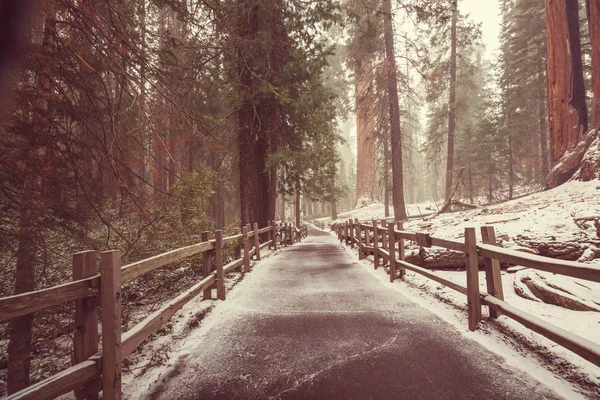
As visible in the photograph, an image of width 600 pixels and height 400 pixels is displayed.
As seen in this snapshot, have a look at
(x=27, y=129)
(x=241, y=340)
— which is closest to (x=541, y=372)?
(x=241, y=340)

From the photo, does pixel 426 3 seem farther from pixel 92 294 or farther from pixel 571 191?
pixel 92 294

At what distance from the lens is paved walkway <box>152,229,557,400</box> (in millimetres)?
2391

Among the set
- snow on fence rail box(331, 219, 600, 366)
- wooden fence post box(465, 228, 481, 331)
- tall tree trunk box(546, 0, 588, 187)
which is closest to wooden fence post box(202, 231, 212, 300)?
snow on fence rail box(331, 219, 600, 366)

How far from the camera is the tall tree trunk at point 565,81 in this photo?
8883 mm

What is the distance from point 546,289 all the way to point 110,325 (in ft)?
16.8

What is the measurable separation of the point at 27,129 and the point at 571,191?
12.0 metres

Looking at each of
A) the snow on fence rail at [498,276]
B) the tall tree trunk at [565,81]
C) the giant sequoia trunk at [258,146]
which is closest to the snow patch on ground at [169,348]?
the snow on fence rail at [498,276]

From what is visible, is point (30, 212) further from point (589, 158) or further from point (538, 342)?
point (589, 158)

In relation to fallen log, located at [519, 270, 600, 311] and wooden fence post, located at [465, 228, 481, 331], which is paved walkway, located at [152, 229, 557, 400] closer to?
wooden fence post, located at [465, 228, 481, 331]

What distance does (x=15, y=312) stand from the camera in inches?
64.2

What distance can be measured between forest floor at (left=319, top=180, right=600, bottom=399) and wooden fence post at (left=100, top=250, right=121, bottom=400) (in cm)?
356

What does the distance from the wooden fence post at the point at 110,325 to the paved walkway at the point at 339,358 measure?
39 cm

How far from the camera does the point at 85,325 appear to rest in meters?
2.14

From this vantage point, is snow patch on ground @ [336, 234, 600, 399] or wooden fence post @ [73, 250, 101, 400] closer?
wooden fence post @ [73, 250, 101, 400]
